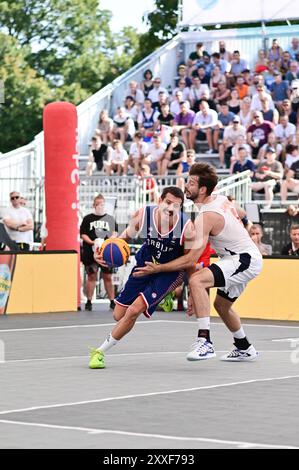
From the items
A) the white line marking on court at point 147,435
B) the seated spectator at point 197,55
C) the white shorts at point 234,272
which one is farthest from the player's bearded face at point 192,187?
the seated spectator at point 197,55

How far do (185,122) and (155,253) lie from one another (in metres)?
16.9

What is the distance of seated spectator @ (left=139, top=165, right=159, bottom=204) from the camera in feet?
86.0

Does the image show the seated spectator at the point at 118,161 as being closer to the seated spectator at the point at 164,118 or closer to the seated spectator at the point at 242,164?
the seated spectator at the point at 164,118

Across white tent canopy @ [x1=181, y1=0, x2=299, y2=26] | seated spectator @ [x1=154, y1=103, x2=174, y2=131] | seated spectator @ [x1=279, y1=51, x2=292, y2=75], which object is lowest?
seated spectator @ [x1=154, y1=103, x2=174, y2=131]

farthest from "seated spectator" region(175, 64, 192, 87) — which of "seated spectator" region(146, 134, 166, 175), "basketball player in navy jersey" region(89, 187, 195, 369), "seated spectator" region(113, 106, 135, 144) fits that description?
"basketball player in navy jersey" region(89, 187, 195, 369)

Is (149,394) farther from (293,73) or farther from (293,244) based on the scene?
(293,73)

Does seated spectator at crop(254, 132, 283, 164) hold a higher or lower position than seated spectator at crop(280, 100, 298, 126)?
lower

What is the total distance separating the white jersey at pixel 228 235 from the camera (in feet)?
40.4

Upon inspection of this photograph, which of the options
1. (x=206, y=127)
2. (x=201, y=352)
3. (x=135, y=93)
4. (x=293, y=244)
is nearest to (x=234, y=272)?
(x=201, y=352)

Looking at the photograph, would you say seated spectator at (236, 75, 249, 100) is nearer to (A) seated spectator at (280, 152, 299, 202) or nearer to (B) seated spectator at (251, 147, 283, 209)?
(B) seated spectator at (251, 147, 283, 209)

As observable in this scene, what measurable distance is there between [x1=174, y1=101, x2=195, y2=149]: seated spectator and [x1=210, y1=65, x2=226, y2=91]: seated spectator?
1088 mm

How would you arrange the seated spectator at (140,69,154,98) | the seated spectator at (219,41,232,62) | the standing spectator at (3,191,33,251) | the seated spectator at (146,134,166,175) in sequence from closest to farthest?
the standing spectator at (3,191,33,251) < the seated spectator at (146,134,166,175) < the seated spectator at (219,41,232,62) < the seated spectator at (140,69,154,98)

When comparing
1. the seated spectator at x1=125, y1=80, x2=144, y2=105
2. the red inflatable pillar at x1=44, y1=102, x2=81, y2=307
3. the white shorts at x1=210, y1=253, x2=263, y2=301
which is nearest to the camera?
the white shorts at x1=210, y1=253, x2=263, y2=301

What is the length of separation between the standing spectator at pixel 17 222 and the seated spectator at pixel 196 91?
773cm
